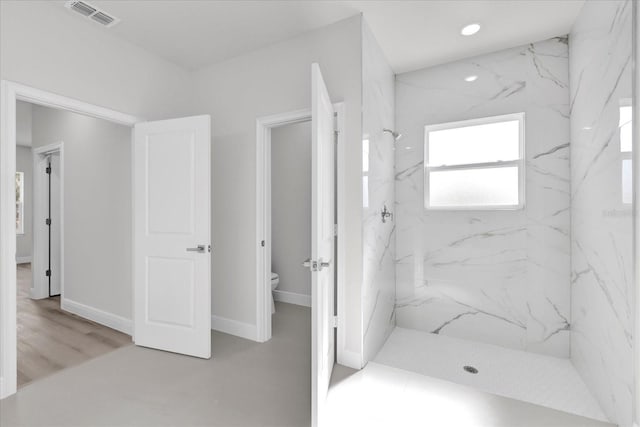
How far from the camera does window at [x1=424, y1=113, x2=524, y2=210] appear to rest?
2.61 meters

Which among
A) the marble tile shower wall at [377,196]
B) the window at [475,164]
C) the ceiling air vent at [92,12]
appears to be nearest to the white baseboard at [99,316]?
the marble tile shower wall at [377,196]

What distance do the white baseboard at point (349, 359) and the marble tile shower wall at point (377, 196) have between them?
3.8 inches

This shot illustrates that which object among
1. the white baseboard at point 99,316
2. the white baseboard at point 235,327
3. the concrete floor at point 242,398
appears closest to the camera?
the concrete floor at point 242,398

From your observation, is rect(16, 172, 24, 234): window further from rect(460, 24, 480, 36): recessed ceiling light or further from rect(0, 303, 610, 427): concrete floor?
rect(460, 24, 480, 36): recessed ceiling light

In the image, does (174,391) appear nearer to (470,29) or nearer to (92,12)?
(92,12)

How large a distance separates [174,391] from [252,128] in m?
2.16

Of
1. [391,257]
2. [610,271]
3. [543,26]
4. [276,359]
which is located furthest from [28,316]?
[543,26]

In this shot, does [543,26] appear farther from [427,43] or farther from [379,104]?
[379,104]

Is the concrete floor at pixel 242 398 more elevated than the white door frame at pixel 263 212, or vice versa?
the white door frame at pixel 263 212

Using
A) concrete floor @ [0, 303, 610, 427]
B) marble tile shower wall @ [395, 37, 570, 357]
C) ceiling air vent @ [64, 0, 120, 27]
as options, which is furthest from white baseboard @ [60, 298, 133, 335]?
marble tile shower wall @ [395, 37, 570, 357]

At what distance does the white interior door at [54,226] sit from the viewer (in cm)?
411

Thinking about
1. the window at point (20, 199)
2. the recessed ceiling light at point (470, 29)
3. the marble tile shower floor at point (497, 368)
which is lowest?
the marble tile shower floor at point (497, 368)

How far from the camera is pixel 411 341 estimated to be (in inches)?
109

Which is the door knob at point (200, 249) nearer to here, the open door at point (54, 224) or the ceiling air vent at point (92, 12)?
the ceiling air vent at point (92, 12)
